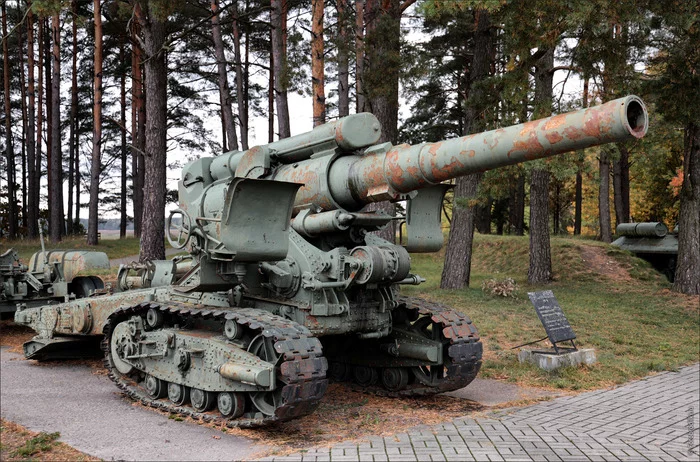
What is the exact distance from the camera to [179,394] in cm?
704

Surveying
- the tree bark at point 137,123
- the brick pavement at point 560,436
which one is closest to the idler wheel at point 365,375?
the brick pavement at point 560,436

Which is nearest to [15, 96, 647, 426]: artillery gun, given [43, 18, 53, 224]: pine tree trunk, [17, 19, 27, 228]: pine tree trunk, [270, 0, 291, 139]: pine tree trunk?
[270, 0, 291, 139]: pine tree trunk

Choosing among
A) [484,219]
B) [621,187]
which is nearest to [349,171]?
[621,187]

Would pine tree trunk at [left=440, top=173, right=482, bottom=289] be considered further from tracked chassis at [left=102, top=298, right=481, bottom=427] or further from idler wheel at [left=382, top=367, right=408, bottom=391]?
idler wheel at [left=382, top=367, right=408, bottom=391]

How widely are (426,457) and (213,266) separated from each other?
2.87 metres

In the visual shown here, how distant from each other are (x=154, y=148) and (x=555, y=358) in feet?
29.8

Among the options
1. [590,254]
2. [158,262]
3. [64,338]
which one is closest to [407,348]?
[158,262]

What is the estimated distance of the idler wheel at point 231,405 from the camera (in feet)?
21.0

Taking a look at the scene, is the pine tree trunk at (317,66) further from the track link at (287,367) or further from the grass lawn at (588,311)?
the track link at (287,367)

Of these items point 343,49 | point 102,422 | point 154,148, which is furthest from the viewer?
point 154,148

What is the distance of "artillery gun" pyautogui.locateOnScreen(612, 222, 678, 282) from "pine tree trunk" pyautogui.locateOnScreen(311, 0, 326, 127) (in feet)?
39.1

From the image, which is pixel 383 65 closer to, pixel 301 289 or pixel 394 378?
pixel 394 378

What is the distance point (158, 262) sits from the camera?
9062mm

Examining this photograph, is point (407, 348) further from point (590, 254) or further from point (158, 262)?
point (590, 254)
